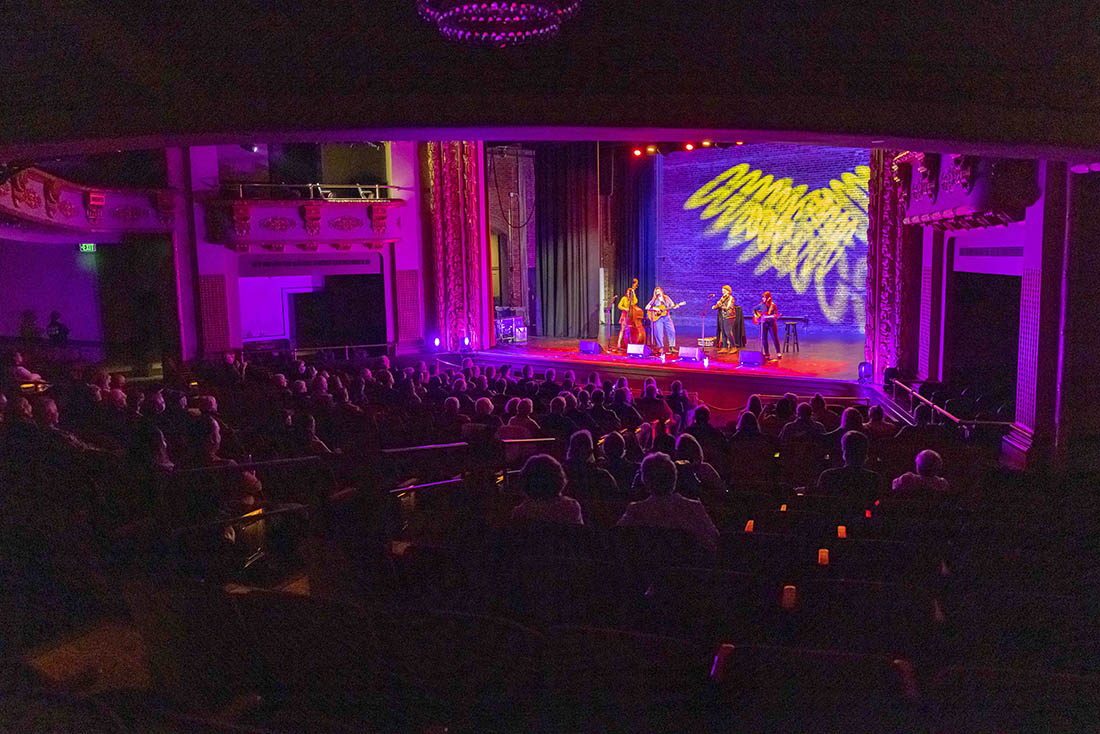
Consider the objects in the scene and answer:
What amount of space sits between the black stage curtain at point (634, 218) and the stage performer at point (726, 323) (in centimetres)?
394

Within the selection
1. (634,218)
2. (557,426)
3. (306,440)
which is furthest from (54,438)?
(634,218)

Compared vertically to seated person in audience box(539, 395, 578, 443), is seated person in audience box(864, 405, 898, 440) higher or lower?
lower

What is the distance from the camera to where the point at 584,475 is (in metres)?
5.41

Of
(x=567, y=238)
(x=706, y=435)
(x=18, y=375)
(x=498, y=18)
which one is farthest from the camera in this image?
(x=567, y=238)

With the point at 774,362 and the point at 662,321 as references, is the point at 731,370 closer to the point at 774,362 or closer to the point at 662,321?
the point at 774,362

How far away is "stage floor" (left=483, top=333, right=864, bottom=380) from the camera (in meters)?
13.8

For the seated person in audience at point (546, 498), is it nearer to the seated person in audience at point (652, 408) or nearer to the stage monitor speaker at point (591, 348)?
the seated person in audience at point (652, 408)

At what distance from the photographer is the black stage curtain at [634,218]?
64.6 ft

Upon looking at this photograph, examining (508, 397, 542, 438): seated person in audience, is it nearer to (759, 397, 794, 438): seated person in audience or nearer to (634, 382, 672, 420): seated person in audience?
(634, 382, 672, 420): seated person in audience

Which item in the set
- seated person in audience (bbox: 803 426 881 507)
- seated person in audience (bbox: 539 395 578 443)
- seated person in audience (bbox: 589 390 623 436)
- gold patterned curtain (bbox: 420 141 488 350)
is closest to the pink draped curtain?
seated person in audience (bbox: 589 390 623 436)

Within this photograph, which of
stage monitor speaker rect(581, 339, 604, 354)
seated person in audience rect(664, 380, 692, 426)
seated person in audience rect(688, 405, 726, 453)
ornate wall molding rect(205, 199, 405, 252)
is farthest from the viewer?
stage monitor speaker rect(581, 339, 604, 354)

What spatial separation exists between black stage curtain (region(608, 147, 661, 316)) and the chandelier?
1534 cm

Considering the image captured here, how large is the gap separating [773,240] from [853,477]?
47.0 ft

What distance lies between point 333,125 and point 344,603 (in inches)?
111
